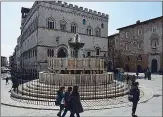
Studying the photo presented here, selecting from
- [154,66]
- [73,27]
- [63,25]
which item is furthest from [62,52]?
[154,66]

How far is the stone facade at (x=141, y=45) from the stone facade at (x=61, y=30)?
212 inches

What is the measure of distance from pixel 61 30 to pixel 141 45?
1696cm

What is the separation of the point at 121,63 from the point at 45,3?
22.7 meters

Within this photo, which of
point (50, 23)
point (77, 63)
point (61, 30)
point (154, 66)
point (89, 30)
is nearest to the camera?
point (77, 63)

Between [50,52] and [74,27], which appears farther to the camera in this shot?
[74,27]

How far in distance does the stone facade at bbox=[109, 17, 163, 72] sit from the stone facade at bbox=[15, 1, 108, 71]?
17.6ft

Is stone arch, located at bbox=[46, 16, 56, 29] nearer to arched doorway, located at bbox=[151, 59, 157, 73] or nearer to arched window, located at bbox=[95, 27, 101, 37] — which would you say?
arched window, located at bbox=[95, 27, 101, 37]

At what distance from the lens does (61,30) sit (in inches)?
1459

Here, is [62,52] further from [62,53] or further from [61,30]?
[61,30]

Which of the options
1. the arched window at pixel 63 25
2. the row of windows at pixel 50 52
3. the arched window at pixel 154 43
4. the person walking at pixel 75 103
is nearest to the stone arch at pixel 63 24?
the arched window at pixel 63 25

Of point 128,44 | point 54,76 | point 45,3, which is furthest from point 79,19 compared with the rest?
point 54,76

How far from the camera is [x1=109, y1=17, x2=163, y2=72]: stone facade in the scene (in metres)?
39.0

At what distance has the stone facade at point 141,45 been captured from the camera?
38959mm

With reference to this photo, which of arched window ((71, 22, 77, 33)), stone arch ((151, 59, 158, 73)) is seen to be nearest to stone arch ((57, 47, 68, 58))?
arched window ((71, 22, 77, 33))
